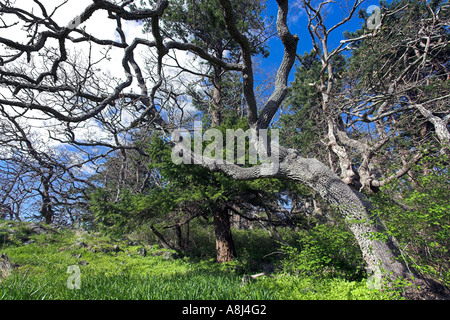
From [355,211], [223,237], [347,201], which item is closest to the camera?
[355,211]

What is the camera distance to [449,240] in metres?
3.29

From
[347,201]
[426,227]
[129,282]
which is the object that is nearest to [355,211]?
[347,201]

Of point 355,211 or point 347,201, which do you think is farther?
point 347,201

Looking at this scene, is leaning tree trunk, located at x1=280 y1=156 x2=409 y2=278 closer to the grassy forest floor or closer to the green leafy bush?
the green leafy bush

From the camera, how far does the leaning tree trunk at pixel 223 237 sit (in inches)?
287

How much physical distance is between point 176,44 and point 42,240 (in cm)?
759

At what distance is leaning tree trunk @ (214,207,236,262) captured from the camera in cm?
728

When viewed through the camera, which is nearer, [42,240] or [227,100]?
[42,240]

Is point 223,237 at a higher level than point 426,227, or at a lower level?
lower

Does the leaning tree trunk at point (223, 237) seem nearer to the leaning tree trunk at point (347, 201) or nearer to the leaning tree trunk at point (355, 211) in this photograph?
the leaning tree trunk at point (347, 201)

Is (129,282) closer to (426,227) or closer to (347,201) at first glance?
(347,201)

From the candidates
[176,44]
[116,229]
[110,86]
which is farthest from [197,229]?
[176,44]

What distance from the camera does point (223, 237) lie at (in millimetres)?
7387
